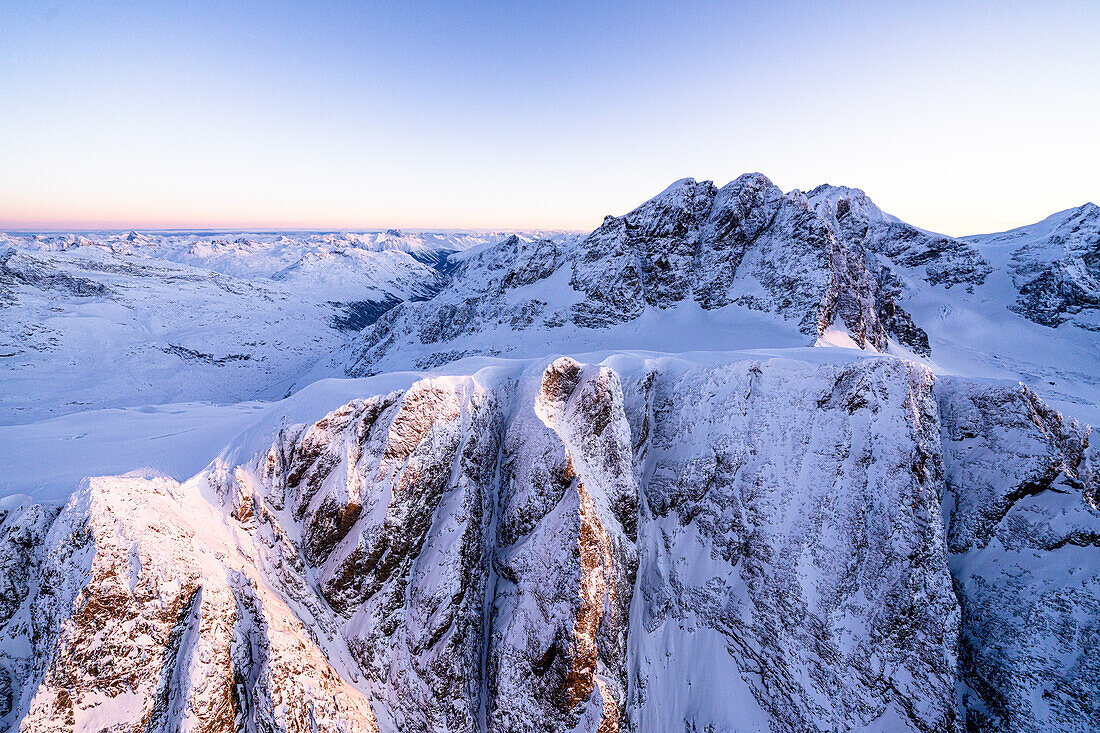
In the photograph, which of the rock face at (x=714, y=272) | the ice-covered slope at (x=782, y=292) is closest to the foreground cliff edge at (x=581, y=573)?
the ice-covered slope at (x=782, y=292)

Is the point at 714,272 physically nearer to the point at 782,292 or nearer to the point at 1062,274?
the point at 782,292

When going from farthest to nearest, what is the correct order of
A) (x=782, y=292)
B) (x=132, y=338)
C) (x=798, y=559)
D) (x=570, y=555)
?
(x=132, y=338)
(x=782, y=292)
(x=798, y=559)
(x=570, y=555)

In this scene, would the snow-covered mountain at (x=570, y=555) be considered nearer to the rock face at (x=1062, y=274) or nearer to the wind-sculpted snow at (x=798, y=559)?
the wind-sculpted snow at (x=798, y=559)

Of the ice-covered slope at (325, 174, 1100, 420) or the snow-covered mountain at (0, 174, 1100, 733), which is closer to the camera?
the snow-covered mountain at (0, 174, 1100, 733)

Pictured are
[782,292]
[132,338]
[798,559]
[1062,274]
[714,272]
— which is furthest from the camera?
[132,338]

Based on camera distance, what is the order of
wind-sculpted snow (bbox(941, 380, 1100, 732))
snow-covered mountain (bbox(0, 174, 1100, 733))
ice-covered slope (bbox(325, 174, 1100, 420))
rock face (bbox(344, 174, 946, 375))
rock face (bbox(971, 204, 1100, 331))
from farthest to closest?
1. rock face (bbox(971, 204, 1100, 331))
2. rock face (bbox(344, 174, 946, 375))
3. ice-covered slope (bbox(325, 174, 1100, 420))
4. wind-sculpted snow (bbox(941, 380, 1100, 732))
5. snow-covered mountain (bbox(0, 174, 1100, 733))

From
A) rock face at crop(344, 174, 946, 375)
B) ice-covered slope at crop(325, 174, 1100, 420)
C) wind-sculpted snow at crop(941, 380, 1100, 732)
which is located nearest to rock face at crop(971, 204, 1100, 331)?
ice-covered slope at crop(325, 174, 1100, 420)

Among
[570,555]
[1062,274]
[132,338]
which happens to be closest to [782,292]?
[570,555]

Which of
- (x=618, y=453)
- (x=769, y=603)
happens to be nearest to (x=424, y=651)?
(x=618, y=453)

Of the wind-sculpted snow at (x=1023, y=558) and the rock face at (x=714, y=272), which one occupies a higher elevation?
the rock face at (x=714, y=272)

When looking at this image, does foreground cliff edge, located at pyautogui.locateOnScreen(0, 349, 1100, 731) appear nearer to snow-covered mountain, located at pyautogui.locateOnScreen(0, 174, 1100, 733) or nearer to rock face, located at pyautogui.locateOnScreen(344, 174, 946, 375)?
snow-covered mountain, located at pyautogui.locateOnScreen(0, 174, 1100, 733)
